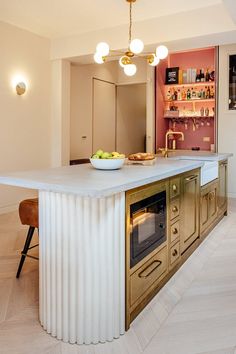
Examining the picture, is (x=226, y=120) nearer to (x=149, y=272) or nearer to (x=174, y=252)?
(x=174, y=252)

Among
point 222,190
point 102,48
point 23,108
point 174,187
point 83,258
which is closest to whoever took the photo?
point 83,258

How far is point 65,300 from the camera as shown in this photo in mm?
1856

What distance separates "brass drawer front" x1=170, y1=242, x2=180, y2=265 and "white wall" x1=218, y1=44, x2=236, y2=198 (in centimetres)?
371

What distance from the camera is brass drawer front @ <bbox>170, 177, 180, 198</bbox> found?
2.63m

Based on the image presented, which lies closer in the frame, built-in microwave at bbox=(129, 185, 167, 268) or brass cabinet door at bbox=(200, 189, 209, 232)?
built-in microwave at bbox=(129, 185, 167, 268)

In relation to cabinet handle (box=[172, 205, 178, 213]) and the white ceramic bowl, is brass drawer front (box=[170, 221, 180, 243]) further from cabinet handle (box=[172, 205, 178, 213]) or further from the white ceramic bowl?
the white ceramic bowl

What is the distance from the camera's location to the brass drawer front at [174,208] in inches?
104

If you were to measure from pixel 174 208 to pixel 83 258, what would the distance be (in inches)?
44.7

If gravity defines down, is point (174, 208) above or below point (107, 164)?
below

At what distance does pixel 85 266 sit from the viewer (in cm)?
179

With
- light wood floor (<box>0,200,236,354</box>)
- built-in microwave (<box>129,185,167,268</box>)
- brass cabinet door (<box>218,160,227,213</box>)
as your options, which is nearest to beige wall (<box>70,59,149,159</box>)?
brass cabinet door (<box>218,160,227,213</box>)

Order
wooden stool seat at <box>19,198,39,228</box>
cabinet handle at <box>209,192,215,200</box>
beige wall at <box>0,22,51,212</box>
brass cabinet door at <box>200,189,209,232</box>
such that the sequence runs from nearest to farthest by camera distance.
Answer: wooden stool seat at <box>19,198,39,228</box> → brass cabinet door at <box>200,189,209,232</box> → cabinet handle at <box>209,192,215,200</box> → beige wall at <box>0,22,51,212</box>

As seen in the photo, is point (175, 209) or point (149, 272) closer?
point (149, 272)

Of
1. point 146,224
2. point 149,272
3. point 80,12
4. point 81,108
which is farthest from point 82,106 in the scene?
point 149,272
